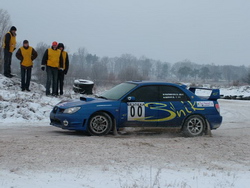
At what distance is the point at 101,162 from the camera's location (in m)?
7.29

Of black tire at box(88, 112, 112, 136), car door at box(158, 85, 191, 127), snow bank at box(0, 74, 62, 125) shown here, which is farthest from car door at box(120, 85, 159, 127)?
snow bank at box(0, 74, 62, 125)

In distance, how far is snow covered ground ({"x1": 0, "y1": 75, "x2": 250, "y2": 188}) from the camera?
20.2ft

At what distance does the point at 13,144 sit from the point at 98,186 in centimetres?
315

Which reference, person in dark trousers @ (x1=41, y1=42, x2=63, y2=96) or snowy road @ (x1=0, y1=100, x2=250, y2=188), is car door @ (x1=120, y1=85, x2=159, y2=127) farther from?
person in dark trousers @ (x1=41, y1=42, x2=63, y2=96)

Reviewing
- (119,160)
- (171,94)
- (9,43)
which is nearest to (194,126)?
(171,94)

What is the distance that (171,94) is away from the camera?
1091cm

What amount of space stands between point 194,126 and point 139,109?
1.72 metres

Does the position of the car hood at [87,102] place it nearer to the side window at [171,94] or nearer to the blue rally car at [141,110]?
the blue rally car at [141,110]

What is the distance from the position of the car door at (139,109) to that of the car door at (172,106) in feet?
0.64

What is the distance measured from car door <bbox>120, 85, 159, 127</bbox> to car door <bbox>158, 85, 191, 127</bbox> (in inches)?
7.7

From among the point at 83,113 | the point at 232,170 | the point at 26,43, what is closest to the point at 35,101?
the point at 26,43

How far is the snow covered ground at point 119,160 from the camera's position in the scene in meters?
6.16

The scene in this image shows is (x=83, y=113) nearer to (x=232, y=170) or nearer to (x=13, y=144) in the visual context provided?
(x=13, y=144)

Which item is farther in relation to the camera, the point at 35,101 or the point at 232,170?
the point at 35,101
